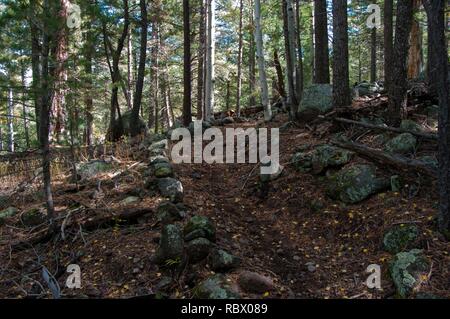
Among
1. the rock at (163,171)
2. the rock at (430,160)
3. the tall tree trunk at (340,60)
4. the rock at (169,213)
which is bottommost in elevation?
the rock at (169,213)

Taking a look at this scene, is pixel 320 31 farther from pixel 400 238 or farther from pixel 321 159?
pixel 400 238

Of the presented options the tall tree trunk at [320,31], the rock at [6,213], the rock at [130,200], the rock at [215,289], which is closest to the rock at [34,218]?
the rock at [6,213]

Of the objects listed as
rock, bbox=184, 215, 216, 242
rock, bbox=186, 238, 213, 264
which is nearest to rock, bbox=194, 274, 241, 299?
rock, bbox=186, 238, 213, 264

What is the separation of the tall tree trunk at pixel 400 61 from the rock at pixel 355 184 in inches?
67.4

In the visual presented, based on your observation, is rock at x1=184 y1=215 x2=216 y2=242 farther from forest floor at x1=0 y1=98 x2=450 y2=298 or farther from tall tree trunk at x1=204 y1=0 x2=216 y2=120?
tall tree trunk at x1=204 y1=0 x2=216 y2=120

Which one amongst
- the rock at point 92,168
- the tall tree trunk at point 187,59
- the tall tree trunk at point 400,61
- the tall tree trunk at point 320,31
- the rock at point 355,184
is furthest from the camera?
the tall tree trunk at point 187,59

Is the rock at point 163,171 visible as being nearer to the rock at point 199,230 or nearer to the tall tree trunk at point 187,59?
the rock at point 199,230

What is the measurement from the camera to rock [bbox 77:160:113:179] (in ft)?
25.6

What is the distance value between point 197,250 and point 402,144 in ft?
12.0

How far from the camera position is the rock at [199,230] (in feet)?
15.5

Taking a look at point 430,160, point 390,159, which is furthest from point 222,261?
point 430,160

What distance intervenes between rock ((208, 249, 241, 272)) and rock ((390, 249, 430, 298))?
1733 mm

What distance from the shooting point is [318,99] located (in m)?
9.31
